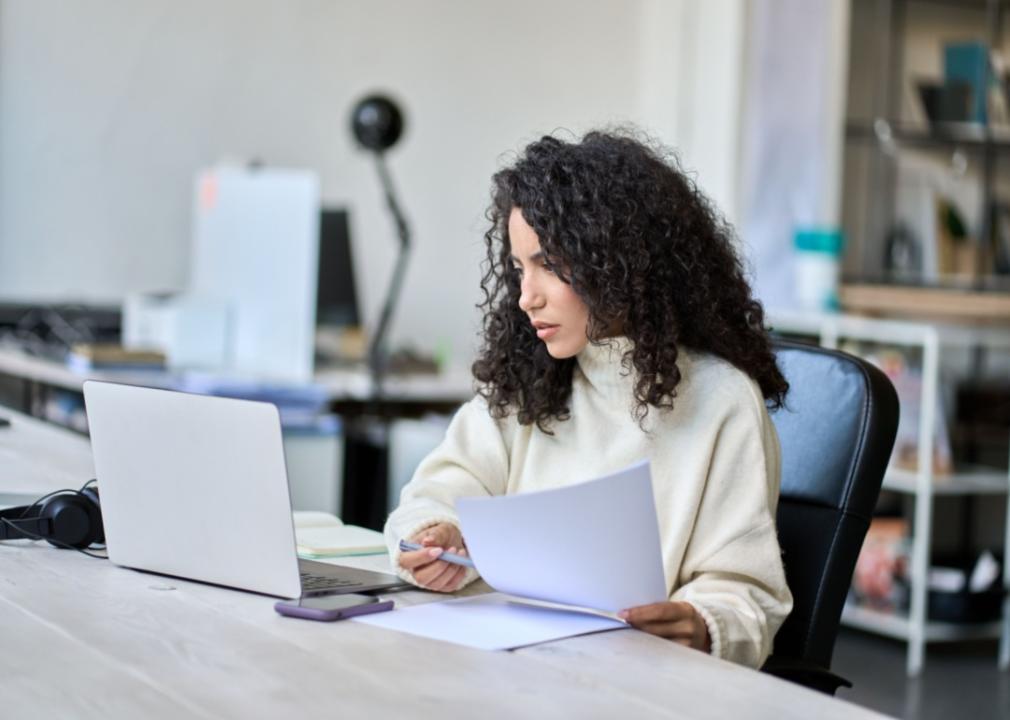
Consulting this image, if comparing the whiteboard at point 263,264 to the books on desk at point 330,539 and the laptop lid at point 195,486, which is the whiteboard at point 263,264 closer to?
the books on desk at point 330,539

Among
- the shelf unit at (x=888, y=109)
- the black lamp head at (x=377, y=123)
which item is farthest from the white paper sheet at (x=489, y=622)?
the shelf unit at (x=888, y=109)

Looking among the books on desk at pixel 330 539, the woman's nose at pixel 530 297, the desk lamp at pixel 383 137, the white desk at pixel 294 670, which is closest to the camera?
the white desk at pixel 294 670

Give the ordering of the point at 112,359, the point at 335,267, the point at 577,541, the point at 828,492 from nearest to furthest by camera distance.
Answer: the point at 577,541
the point at 828,492
the point at 112,359
the point at 335,267

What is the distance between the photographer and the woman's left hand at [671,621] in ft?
4.52

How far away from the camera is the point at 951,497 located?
16.8 feet

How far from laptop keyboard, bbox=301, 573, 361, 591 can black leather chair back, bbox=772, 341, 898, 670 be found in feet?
1.58

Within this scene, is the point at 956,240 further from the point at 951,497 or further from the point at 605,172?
the point at 605,172

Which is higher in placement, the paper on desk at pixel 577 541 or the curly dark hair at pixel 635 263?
the curly dark hair at pixel 635 263

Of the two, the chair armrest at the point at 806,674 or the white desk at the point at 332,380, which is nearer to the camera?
the chair armrest at the point at 806,674

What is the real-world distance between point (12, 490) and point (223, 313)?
206cm

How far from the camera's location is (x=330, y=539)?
1.79 meters

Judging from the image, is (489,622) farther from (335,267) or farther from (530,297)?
(335,267)

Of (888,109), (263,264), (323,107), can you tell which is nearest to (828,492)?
(263,264)

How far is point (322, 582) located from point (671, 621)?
0.38m
